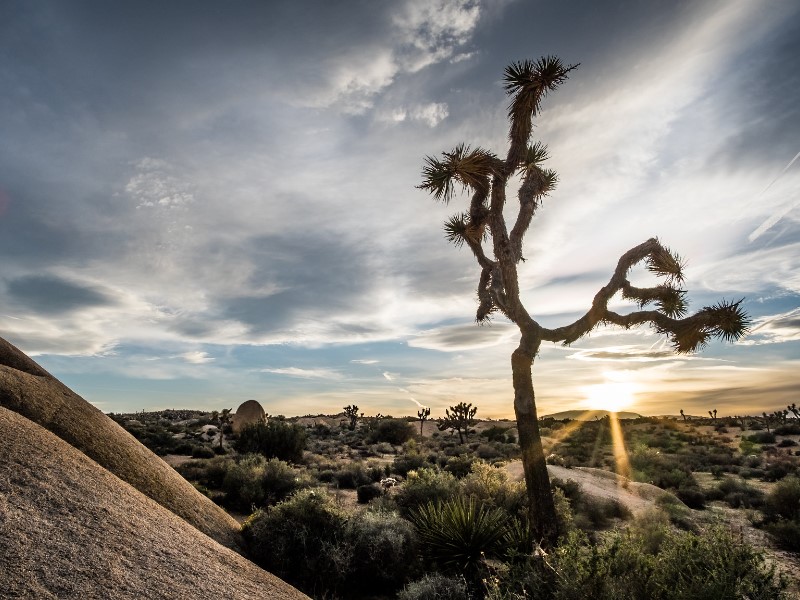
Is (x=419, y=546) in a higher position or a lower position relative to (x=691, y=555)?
lower

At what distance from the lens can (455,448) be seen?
31.0 m

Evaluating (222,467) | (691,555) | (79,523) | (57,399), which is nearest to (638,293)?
(691,555)

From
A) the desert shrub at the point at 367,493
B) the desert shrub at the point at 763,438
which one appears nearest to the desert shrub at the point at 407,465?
the desert shrub at the point at 367,493

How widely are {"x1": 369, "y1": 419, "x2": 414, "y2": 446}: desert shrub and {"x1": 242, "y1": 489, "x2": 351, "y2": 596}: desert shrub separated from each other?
92.3ft

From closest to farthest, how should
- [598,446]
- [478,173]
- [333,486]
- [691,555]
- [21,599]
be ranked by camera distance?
[21,599] → [691,555] → [478,173] → [333,486] → [598,446]

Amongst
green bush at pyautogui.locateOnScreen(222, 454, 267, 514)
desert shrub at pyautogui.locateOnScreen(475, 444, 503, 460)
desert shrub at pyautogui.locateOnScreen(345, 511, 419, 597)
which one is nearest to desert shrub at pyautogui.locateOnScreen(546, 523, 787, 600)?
desert shrub at pyautogui.locateOnScreen(345, 511, 419, 597)

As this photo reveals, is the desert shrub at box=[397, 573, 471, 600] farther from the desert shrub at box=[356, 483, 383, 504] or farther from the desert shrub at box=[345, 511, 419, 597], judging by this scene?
the desert shrub at box=[356, 483, 383, 504]

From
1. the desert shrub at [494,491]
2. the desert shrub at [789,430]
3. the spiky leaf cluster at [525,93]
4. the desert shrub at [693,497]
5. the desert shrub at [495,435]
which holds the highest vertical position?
the spiky leaf cluster at [525,93]

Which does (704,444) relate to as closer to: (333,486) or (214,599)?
(333,486)

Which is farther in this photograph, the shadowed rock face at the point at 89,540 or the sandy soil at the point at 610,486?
the sandy soil at the point at 610,486

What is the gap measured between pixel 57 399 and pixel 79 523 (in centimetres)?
449

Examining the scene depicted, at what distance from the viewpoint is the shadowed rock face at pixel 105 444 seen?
25.2 ft

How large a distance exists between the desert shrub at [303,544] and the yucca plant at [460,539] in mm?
1765

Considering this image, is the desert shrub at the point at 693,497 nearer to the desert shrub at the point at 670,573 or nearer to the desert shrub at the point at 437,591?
the desert shrub at the point at 670,573
